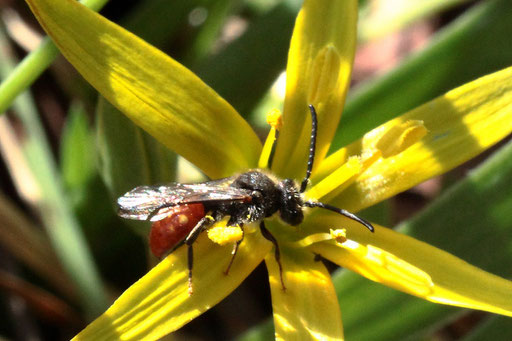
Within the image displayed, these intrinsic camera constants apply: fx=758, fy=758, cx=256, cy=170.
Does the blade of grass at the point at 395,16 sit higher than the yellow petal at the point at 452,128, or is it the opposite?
the blade of grass at the point at 395,16

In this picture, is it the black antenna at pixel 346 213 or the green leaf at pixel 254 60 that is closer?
the black antenna at pixel 346 213

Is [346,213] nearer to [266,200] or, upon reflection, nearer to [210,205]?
[266,200]

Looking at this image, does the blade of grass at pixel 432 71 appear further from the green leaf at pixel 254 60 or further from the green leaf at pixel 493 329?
the green leaf at pixel 493 329

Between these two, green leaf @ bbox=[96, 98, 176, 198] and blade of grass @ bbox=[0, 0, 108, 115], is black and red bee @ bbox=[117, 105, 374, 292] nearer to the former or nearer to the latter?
green leaf @ bbox=[96, 98, 176, 198]

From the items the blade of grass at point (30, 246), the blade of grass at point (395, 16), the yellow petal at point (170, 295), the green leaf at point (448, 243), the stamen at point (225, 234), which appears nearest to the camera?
the yellow petal at point (170, 295)

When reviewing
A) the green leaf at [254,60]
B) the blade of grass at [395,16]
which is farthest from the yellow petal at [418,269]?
the blade of grass at [395,16]

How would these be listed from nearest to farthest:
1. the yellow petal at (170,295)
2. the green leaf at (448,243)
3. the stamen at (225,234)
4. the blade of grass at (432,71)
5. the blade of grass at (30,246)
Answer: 1. the yellow petal at (170,295)
2. the stamen at (225,234)
3. the green leaf at (448,243)
4. the blade of grass at (432,71)
5. the blade of grass at (30,246)

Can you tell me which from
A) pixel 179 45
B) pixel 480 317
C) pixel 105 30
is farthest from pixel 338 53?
pixel 480 317
